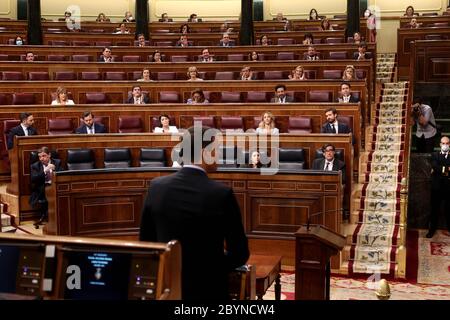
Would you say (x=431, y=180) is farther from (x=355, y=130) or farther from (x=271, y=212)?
(x=271, y=212)

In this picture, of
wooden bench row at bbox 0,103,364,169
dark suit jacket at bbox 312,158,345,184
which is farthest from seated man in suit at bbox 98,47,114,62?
dark suit jacket at bbox 312,158,345,184

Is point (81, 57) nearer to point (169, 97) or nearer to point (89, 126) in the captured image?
point (169, 97)

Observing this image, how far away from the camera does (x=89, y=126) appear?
779 centimetres

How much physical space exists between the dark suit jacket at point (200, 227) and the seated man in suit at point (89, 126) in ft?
17.3

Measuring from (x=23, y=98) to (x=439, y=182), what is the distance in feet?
16.9

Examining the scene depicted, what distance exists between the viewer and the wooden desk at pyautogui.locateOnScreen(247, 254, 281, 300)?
367 cm

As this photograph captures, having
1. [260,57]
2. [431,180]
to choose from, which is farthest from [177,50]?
[431,180]

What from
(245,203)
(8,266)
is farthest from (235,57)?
(8,266)

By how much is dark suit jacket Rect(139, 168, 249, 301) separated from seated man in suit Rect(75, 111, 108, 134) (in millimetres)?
5280

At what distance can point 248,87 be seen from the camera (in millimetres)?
9141

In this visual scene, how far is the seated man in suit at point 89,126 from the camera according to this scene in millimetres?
7707

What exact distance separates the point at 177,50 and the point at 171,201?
900 cm

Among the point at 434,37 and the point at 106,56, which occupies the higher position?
the point at 434,37

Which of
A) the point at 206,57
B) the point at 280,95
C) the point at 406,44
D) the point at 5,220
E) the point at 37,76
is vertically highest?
the point at 406,44
